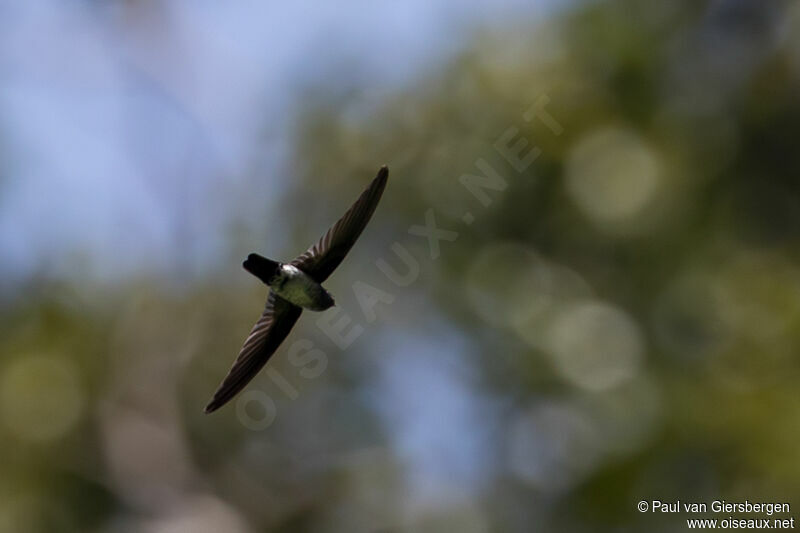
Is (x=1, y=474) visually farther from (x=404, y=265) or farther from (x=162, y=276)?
(x=404, y=265)

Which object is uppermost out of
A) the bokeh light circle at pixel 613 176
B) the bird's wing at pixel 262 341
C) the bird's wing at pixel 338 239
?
the bokeh light circle at pixel 613 176

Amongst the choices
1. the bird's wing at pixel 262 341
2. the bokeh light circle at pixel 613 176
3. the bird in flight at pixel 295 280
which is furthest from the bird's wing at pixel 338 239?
the bokeh light circle at pixel 613 176

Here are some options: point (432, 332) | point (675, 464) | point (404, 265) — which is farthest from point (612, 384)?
point (404, 265)

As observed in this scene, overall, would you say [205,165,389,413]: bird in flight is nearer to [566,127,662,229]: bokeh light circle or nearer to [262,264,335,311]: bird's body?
[262,264,335,311]: bird's body

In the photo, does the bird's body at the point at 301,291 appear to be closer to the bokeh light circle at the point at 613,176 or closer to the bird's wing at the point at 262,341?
the bird's wing at the point at 262,341

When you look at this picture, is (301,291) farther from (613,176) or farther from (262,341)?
(613,176)

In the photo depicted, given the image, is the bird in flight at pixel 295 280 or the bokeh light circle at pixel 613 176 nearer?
the bird in flight at pixel 295 280

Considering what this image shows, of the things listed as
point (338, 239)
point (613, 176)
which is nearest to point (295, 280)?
point (338, 239)
